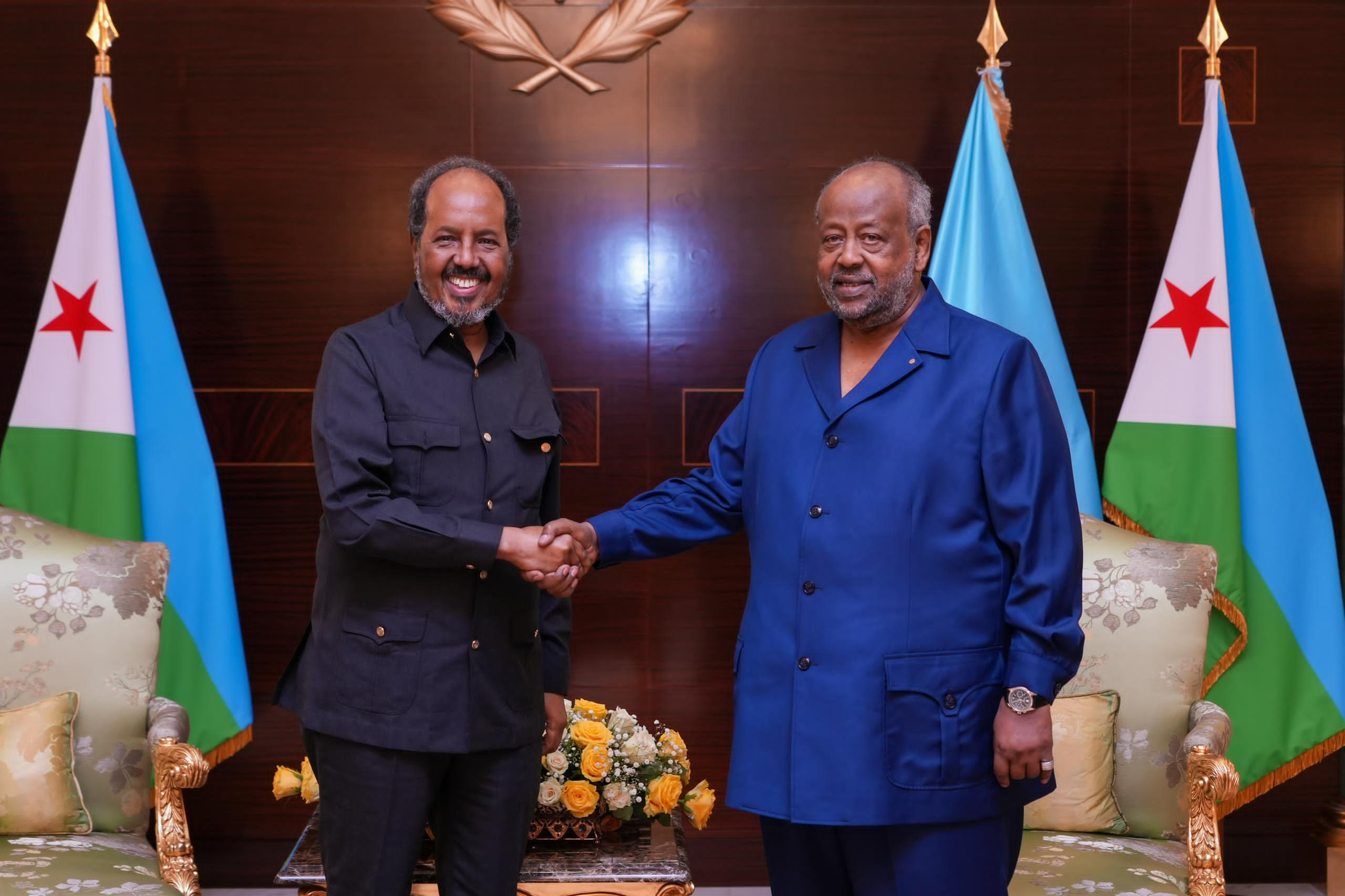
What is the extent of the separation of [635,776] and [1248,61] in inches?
108

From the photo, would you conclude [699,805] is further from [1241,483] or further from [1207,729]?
[1241,483]

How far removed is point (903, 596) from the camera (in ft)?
6.10

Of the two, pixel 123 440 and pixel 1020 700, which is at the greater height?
pixel 123 440

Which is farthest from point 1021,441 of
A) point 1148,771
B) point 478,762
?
point 1148,771

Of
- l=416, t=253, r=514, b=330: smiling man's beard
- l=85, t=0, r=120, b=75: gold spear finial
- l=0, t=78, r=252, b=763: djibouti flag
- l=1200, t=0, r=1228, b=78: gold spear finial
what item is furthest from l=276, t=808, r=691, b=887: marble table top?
l=1200, t=0, r=1228, b=78: gold spear finial

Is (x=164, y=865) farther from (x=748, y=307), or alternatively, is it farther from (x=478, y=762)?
(x=748, y=307)

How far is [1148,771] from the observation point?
9.14 ft

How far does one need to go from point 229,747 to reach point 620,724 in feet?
3.91

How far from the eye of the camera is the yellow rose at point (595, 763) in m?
2.69

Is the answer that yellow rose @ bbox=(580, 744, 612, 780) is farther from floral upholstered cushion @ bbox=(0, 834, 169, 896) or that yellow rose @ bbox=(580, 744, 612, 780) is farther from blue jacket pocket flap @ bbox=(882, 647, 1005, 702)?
blue jacket pocket flap @ bbox=(882, 647, 1005, 702)

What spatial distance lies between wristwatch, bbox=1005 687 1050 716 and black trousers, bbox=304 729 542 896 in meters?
0.82

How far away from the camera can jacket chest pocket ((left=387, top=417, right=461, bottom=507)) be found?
2.09m

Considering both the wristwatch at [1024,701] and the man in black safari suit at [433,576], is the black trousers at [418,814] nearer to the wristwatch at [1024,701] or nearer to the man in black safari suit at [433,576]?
the man in black safari suit at [433,576]

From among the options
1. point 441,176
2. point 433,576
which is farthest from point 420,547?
point 441,176
